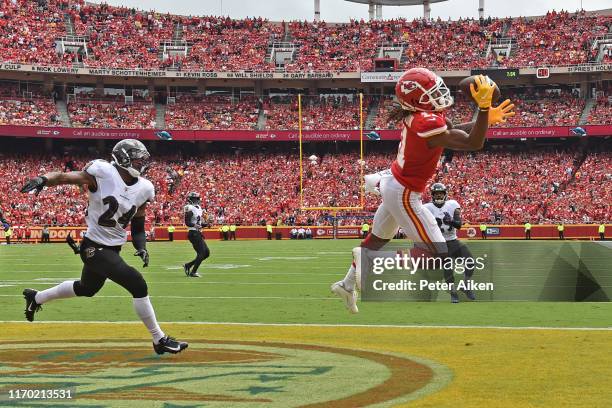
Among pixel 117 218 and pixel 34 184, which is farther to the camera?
pixel 117 218

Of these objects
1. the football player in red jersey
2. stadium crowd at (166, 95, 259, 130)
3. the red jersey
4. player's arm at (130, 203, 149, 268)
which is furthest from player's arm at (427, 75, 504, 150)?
stadium crowd at (166, 95, 259, 130)

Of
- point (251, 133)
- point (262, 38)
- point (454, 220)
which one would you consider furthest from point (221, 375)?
point (262, 38)

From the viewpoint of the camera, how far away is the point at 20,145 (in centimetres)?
5400

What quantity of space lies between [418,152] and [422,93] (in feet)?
1.55

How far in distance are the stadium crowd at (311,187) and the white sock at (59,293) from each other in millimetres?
36665

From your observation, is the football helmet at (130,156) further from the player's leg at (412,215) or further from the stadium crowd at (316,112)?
the stadium crowd at (316,112)

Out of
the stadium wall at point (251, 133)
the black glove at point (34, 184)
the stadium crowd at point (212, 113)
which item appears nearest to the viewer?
the black glove at point (34, 184)

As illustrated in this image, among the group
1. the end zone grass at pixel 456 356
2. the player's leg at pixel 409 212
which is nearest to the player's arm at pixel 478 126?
the player's leg at pixel 409 212

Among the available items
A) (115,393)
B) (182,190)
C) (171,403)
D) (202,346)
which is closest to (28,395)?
(115,393)

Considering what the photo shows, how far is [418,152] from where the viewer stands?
6945 mm

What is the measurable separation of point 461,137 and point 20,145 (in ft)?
168

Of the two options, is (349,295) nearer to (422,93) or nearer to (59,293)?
(422,93)

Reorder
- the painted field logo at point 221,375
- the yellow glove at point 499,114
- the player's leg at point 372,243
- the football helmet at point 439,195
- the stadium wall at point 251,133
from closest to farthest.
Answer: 1. the painted field logo at point 221,375
2. the yellow glove at point 499,114
3. the player's leg at point 372,243
4. the football helmet at point 439,195
5. the stadium wall at point 251,133

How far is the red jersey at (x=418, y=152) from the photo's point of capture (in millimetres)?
6734
